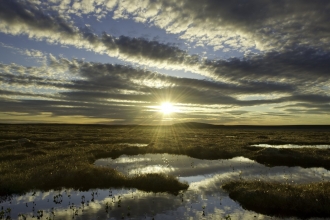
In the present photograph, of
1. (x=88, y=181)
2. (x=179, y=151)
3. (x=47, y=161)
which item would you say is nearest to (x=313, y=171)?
(x=179, y=151)

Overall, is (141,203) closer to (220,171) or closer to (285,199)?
(285,199)

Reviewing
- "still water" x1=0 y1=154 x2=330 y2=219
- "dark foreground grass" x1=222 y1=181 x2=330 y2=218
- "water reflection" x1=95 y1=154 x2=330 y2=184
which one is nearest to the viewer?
"still water" x1=0 y1=154 x2=330 y2=219

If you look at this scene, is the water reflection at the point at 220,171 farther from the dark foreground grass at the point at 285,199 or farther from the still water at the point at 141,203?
the dark foreground grass at the point at 285,199

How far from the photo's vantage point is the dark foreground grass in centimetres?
1426

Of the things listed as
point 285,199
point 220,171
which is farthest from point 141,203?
point 220,171

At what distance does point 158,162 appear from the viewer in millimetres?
31328

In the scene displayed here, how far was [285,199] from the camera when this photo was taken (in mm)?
15227

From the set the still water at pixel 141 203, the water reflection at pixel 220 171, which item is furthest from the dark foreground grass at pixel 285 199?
the water reflection at pixel 220 171

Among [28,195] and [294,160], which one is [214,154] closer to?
[294,160]

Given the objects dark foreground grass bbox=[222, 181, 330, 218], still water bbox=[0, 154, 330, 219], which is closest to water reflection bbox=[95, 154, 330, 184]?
still water bbox=[0, 154, 330, 219]

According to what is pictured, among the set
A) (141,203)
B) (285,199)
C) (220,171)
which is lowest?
(141,203)

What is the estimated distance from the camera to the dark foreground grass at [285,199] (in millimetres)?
14258

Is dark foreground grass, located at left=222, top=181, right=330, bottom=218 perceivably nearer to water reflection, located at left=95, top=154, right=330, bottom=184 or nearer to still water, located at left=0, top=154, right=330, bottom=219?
still water, located at left=0, top=154, right=330, bottom=219

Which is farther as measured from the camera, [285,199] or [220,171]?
[220,171]
